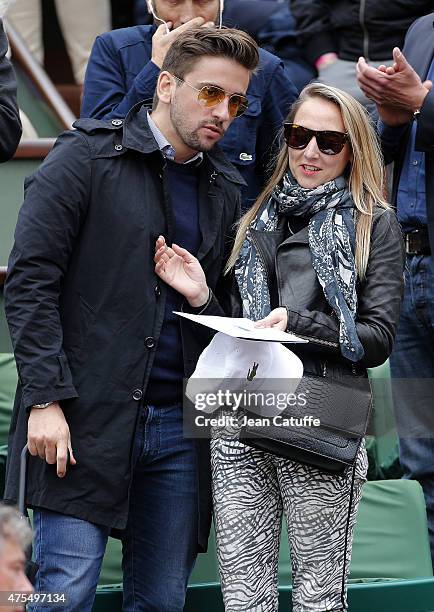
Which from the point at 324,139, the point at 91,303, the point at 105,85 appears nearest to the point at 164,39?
the point at 105,85

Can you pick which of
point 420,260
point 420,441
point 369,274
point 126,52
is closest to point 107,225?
point 369,274

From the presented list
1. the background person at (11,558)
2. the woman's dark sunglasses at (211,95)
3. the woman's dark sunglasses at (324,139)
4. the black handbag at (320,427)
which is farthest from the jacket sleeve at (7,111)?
the background person at (11,558)

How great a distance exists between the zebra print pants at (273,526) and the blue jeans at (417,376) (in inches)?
44.9

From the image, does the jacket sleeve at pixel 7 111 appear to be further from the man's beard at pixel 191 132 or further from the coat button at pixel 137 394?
the coat button at pixel 137 394

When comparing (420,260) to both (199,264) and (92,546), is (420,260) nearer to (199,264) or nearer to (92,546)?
(199,264)

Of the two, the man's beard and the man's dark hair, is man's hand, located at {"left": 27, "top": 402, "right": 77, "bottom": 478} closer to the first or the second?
the man's beard

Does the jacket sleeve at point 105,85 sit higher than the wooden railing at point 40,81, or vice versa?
the jacket sleeve at point 105,85

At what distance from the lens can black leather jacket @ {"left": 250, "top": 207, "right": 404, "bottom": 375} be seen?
11.5 feet

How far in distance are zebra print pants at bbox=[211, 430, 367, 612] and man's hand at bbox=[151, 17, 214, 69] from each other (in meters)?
1.34

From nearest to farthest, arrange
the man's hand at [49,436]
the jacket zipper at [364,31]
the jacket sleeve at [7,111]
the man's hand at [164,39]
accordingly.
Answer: the man's hand at [49,436] < the jacket sleeve at [7,111] < the man's hand at [164,39] < the jacket zipper at [364,31]

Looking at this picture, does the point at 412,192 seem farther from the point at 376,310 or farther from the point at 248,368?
the point at 248,368

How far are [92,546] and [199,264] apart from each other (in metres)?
0.85

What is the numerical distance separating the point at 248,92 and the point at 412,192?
71 cm

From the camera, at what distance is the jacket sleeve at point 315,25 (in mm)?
6355
